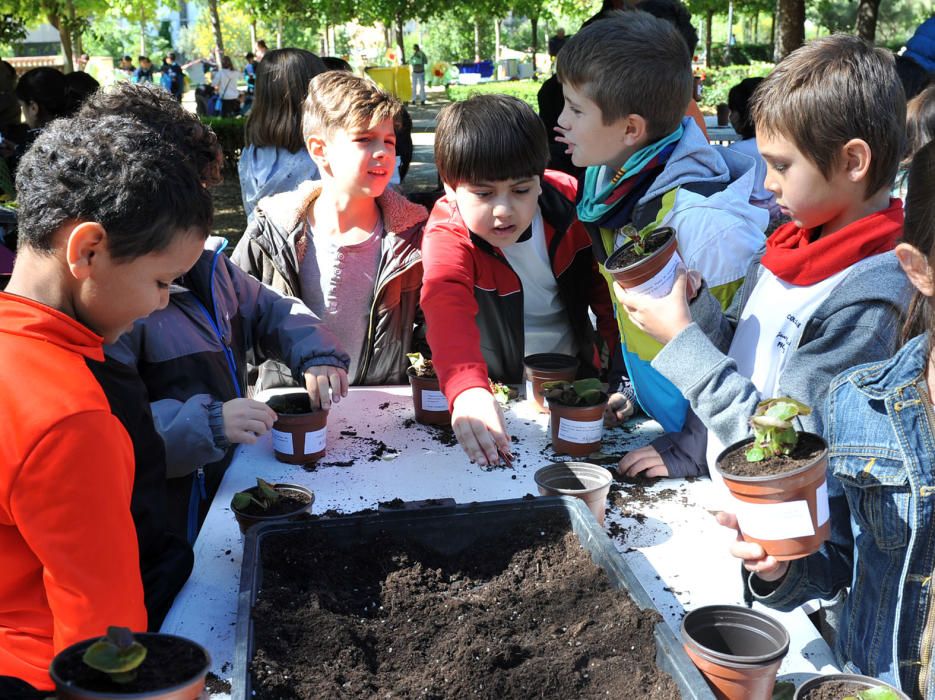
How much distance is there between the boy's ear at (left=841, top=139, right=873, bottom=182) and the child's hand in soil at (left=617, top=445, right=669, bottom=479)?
31.1 inches

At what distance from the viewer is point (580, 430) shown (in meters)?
2.15

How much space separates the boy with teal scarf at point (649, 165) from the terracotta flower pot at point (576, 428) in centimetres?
14

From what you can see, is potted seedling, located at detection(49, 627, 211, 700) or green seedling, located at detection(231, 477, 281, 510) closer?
potted seedling, located at detection(49, 627, 211, 700)

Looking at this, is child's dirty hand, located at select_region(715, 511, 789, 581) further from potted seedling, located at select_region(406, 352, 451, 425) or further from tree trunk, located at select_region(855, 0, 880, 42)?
tree trunk, located at select_region(855, 0, 880, 42)

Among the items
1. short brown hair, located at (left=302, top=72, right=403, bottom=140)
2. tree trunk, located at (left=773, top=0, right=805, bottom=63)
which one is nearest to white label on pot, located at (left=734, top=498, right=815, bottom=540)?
short brown hair, located at (left=302, top=72, right=403, bottom=140)

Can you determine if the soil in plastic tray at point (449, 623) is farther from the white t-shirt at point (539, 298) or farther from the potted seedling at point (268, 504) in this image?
the white t-shirt at point (539, 298)

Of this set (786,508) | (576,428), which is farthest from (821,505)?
(576,428)

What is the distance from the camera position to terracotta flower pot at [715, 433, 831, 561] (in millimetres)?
1271

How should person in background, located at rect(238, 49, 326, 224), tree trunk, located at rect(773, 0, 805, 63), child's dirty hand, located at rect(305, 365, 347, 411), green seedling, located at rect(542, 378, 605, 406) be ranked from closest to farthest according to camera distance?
1. green seedling, located at rect(542, 378, 605, 406)
2. child's dirty hand, located at rect(305, 365, 347, 411)
3. person in background, located at rect(238, 49, 326, 224)
4. tree trunk, located at rect(773, 0, 805, 63)

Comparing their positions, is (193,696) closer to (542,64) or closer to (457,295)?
(457,295)

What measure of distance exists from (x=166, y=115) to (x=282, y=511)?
1064 mm

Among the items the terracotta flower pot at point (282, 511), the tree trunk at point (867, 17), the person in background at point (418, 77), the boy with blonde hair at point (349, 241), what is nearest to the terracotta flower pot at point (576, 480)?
the terracotta flower pot at point (282, 511)

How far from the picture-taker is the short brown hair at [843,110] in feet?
5.57

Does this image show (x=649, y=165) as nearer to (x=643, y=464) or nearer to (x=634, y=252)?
(x=634, y=252)
